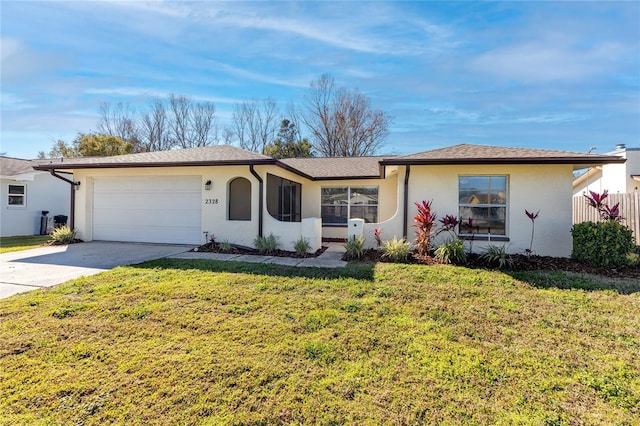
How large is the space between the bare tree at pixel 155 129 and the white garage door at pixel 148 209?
22.4m

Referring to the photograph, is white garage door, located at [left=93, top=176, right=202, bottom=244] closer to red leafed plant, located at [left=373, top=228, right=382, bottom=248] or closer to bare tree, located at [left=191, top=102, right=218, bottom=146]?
red leafed plant, located at [left=373, top=228, right=382, bottom=248]

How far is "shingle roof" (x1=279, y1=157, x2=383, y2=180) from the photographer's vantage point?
12.2 meters

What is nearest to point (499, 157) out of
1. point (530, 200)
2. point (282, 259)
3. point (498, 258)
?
point (530, 200)

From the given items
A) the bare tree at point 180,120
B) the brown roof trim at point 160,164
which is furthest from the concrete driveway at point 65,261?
the bare tree at point 180,120

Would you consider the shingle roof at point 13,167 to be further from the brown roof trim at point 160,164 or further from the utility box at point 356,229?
the utility box at point 356,229

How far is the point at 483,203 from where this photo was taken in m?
8.74

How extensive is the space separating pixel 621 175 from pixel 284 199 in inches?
686

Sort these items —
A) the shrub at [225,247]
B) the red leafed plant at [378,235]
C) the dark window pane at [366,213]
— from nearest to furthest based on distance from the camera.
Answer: the red leafed plant at [378,235], the shrub at [225,247], the dark window pane at [366,213]

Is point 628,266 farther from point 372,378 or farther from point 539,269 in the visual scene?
point 372,378

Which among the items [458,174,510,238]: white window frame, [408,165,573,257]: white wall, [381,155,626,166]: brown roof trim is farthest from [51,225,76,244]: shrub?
[458,174,510,238]: white window frame

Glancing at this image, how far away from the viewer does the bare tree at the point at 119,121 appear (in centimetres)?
3142

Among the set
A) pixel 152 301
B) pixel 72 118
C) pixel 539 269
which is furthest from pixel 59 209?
pixel 539 269

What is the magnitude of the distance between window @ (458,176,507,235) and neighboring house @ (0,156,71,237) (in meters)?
19.3

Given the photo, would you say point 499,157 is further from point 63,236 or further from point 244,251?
point 63,236
